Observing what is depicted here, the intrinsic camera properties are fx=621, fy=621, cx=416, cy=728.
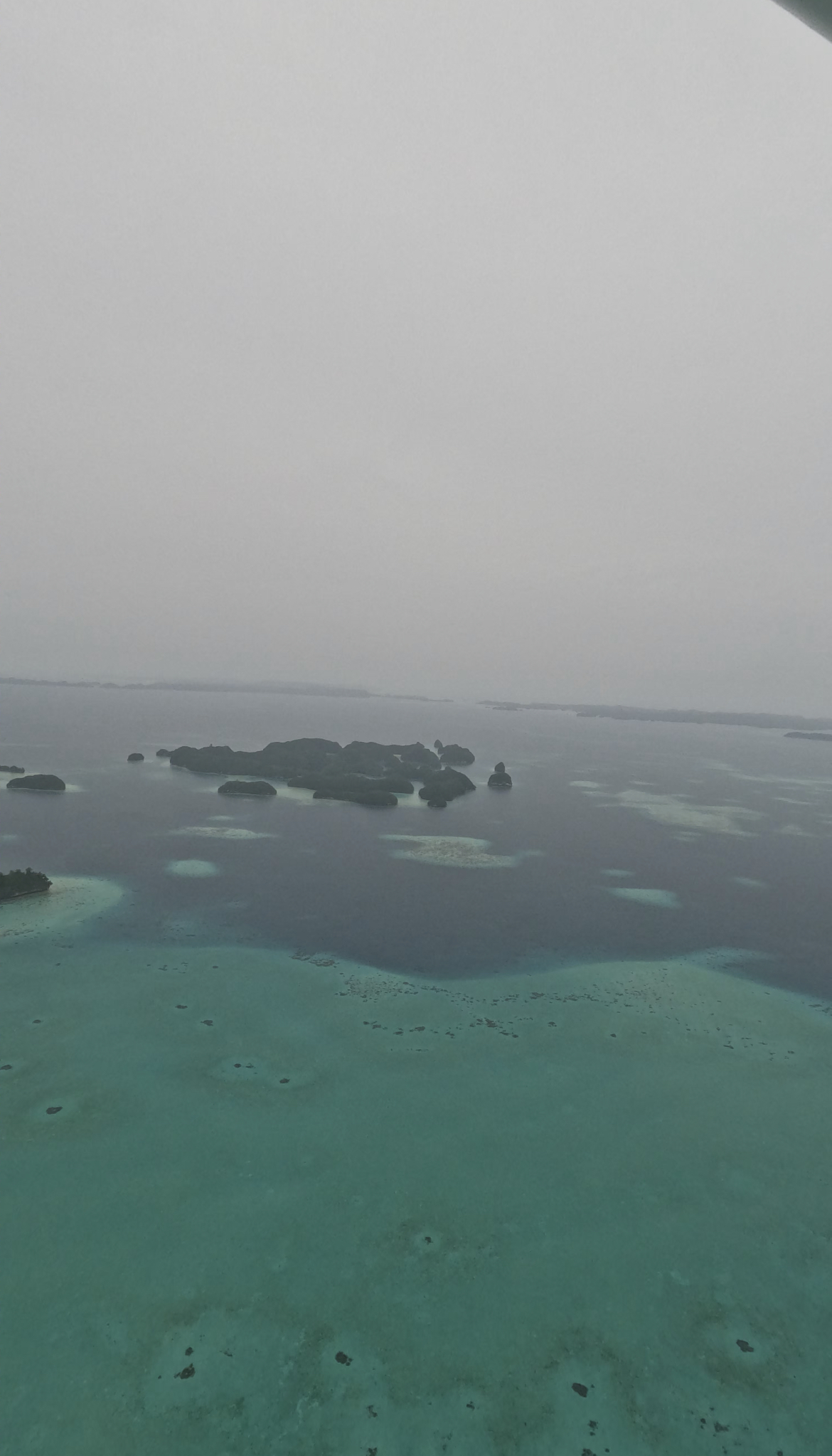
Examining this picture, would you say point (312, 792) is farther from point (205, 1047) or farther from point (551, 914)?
point (205, 1047)

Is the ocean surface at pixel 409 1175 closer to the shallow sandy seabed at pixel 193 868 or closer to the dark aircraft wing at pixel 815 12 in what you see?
the shallow sandy seabed at pixel 193 868

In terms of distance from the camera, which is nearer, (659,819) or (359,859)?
(359,859)

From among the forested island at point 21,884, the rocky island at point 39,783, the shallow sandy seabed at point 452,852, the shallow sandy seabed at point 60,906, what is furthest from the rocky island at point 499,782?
the forested island at point 21,884

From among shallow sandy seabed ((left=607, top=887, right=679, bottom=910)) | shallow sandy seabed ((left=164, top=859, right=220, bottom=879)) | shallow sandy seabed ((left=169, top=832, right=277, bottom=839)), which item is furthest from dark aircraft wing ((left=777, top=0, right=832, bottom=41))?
shallow sandy seabed ((left=169, top=832, right=277, bottom=839))

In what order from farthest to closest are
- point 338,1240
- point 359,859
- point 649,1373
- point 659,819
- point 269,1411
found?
point 659,819
point 359,859
point 338,1240
point 649,1373
point 269,1411

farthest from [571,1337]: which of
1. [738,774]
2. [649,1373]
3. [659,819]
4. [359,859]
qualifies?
[738,774]

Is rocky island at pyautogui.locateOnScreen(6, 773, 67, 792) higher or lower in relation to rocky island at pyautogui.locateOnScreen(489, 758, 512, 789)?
lower

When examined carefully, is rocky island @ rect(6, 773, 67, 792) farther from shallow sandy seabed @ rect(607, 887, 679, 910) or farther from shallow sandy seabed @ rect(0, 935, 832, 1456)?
shallow sandy seabed @ rect(607, 887, 679, 910)

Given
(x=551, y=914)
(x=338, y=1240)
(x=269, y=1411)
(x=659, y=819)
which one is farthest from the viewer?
(x=659, y=819)
